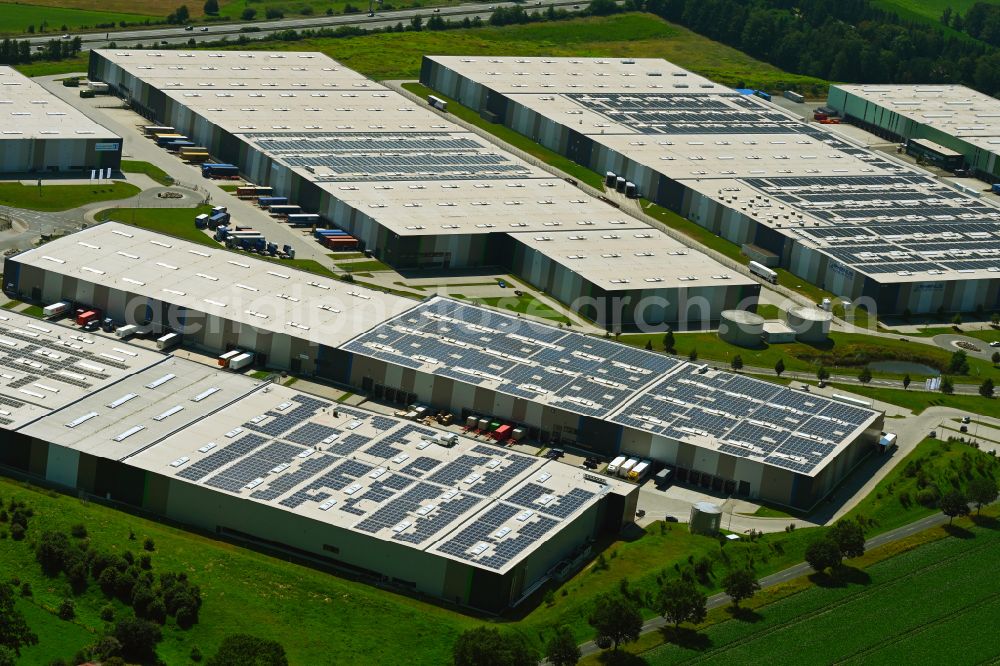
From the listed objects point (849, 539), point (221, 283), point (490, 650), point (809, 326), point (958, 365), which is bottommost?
point (490, 650)

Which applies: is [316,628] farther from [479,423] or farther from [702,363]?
[702,363]

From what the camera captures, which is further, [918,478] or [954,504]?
[918,478]

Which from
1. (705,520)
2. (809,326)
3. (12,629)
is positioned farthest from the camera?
(809,326)

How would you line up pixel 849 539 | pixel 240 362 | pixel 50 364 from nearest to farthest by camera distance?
1. pixel 849 539
2. pixel 50 364
3. pixel 240 362

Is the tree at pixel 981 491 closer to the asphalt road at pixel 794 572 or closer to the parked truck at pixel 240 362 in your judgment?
the asphalt road at pixel 794 572

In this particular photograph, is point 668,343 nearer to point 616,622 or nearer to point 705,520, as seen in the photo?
point 705,520

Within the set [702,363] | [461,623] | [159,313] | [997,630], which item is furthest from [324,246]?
[997,630]

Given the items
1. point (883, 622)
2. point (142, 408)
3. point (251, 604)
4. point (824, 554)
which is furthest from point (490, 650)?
point (142, 408)
